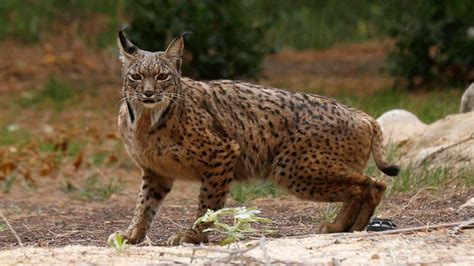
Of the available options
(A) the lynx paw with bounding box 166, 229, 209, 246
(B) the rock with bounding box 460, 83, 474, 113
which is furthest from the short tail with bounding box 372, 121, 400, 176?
(B) the rock with bounding box 460, 83, 474, 113

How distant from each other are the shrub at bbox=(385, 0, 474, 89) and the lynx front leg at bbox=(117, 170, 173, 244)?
7.53 m

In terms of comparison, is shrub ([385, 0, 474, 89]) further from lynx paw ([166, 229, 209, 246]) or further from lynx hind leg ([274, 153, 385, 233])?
lynx paw ([166, 229, 209, 246])

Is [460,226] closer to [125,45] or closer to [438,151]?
[125,45]

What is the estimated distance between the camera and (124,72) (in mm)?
7418

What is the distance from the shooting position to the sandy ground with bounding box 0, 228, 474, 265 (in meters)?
5.77

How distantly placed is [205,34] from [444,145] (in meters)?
5.53

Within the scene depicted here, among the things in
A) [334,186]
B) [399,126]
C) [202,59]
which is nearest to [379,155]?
[334,186]

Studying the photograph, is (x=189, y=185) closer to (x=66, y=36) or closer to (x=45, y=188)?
(x=45, y=188)

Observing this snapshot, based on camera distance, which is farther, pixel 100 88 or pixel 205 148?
pixel 100 88

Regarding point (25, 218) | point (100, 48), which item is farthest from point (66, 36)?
point (25, 218)

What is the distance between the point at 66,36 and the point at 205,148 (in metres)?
12.5

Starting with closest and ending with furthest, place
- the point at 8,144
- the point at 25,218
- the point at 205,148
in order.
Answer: the point at 205,148 → the point at 25,218 → the point at 8,144

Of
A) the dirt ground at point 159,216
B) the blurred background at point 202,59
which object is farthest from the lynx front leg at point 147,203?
the blurred background at point 202,59

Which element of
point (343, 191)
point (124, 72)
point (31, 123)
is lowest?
point (31, 123)
